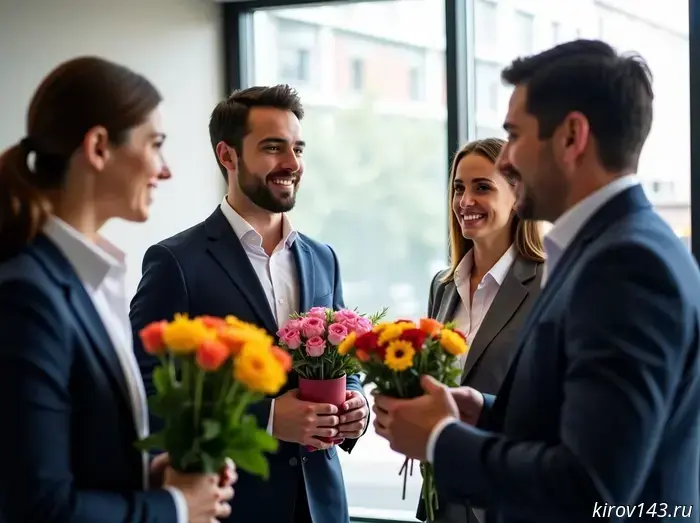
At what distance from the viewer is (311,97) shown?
4.81m

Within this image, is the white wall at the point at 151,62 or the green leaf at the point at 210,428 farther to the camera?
the white wall at the point at 151,62

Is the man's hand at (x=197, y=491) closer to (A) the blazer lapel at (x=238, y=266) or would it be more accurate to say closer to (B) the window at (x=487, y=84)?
(A) the blazer lapel at (x=238, y=266)

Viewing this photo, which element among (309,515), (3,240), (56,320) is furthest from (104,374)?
(309,515)

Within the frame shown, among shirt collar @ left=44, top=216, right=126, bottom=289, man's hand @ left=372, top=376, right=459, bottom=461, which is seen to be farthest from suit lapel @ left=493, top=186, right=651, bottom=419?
shirt collar @ left=44, top=216, right=126, bottom=289

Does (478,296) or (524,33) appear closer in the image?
(478,296)

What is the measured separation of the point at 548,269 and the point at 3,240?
1121mm

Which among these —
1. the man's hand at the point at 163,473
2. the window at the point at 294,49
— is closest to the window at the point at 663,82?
the window at the point at 294,49

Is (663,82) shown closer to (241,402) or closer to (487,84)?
(487,84)

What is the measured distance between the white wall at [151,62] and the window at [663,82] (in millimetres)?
1990

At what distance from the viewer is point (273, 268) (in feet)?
9.69

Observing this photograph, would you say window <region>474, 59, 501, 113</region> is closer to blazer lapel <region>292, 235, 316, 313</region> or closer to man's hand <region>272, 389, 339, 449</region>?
blazer lapel <region>292, 235, 316, 313</region>

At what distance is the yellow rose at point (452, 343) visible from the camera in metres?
2.05

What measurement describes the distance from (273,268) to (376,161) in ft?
6.15

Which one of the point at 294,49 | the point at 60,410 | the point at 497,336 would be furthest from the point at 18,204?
the point at 294,49
